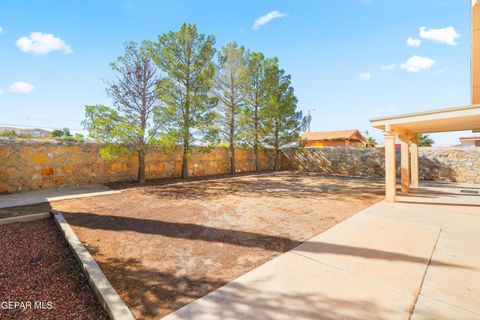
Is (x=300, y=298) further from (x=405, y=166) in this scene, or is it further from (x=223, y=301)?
(x=405, y=166)

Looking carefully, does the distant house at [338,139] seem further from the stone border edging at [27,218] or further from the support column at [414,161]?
the stone border edging at [27,218]

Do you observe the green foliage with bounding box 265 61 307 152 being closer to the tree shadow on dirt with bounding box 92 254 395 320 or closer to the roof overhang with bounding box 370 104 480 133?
the roof overhang with bounding box 370 104 480 133

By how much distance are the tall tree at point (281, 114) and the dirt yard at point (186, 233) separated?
6.89 meters

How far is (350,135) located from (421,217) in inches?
1037

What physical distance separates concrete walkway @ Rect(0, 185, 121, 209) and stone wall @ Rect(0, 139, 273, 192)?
416 millimetres

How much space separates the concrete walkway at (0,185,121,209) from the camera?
5546mm

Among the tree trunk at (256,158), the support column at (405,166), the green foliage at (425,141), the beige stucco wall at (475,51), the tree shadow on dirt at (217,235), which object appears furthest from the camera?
the green foliage at (425,141)

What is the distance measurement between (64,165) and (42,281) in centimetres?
644

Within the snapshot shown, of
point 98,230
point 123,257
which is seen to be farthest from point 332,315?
point 98,230

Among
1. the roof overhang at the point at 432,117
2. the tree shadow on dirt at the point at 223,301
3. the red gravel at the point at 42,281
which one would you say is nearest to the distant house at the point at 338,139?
the roof overhang at the point at 432,117

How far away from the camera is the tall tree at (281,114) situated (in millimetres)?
12469

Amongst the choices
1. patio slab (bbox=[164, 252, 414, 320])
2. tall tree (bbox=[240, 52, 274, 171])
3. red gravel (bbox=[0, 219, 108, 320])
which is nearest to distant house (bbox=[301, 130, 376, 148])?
tall tree (bbox=[240, 52, 274, 171])

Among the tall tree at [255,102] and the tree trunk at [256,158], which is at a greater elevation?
the tall tree at [255,102]

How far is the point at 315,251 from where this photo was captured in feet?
10.2
